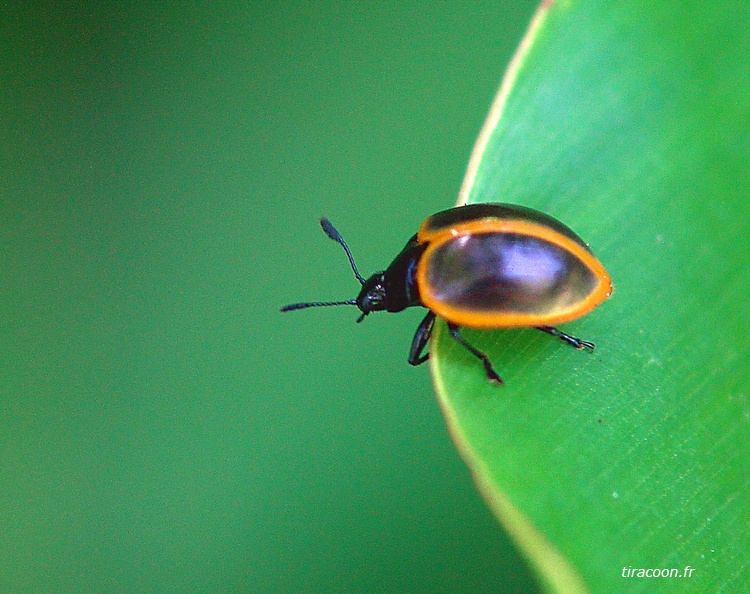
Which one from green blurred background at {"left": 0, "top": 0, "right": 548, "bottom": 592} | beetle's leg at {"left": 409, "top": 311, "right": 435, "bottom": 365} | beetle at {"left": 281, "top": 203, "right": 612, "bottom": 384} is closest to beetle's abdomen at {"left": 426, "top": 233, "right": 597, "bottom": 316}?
beetle at {"left": 281, "top": 203, "right": 612, "bottom": 384}

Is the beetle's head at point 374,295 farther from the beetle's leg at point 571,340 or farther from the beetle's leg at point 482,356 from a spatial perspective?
the beetle's leg at point 571,340

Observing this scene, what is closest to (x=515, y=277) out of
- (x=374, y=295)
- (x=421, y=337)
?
(x=421, y=337)

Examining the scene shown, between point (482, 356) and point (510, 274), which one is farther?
point (510, 274)

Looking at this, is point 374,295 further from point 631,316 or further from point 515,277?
point 631,316

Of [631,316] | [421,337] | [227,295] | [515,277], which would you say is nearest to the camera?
[631,316]

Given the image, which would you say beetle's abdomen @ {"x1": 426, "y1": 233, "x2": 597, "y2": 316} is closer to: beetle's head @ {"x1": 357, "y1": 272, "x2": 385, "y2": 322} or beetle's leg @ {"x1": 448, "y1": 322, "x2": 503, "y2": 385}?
beetle's leg @ {"x1": 448, "y1": 322, "x2": 503, "y2": 385}

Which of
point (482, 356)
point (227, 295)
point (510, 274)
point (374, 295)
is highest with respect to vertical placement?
point (510, 274)
